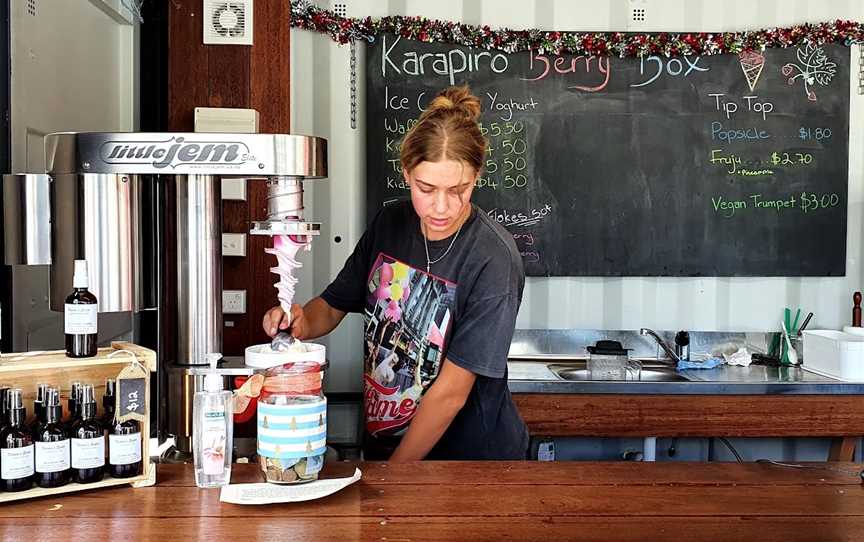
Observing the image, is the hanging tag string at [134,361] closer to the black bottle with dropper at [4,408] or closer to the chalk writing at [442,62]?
the black bottle with dropper at [4,408]

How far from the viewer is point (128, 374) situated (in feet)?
5.36

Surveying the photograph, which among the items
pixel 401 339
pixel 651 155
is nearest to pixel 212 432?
pixel 401 339

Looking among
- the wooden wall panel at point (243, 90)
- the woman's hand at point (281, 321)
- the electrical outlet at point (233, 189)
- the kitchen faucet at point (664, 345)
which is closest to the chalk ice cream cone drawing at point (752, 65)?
the kitchen faucet at point (664, 345)

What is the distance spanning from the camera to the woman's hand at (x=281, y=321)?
1.96 metres

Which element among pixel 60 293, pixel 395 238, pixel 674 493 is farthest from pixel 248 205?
pixel 674 493

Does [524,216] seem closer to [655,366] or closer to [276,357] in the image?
[655,366]

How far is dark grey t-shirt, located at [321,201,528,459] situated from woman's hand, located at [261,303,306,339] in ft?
0.70

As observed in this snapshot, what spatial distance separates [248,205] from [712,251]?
2.11 meters

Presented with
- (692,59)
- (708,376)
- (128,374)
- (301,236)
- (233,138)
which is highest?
(692,59)

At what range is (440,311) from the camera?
2.16 m

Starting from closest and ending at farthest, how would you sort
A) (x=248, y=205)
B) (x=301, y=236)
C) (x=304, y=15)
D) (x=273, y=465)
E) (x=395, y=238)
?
1. (x=273, y=465)
2. (x=301, y=236)
3. (x=395, y=238)
4. (x=248, y=205)
5. (x=304, y=15)

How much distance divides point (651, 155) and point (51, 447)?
10.3ft

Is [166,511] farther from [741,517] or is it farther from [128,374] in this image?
[741,517]

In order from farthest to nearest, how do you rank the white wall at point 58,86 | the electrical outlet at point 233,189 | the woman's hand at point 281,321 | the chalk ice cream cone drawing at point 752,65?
the chalk ice cream cone drawing at point 752,65 → the electrical outlet at point 233,189 → the white wall at point 58,86 → the woman's hand at point 281,321
